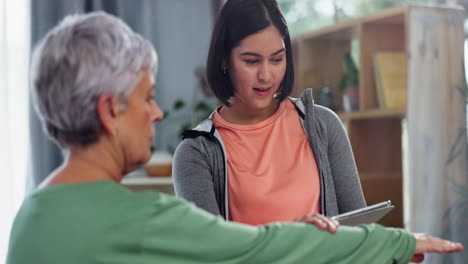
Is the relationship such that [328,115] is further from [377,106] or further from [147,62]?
[377,106]

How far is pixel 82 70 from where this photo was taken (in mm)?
906

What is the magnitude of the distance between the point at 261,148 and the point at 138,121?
0.58 m

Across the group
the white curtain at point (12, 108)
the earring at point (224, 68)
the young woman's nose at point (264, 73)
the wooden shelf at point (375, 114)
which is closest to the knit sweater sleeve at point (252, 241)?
the young woman's nose at point (264, 73)

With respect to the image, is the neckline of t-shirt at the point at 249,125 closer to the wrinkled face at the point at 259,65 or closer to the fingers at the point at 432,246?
the wrinkled face at the point at 259,65

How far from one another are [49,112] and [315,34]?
233cm

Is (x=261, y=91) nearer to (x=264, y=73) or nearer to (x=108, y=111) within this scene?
(x=264, y=73)

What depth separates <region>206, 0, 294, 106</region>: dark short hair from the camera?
1.44 metres

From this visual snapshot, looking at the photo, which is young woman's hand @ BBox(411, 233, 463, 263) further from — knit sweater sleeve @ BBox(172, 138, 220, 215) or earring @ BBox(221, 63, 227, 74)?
earring @ BBox(221, 63, 227, 74)

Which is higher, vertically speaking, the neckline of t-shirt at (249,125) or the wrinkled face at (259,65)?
the wrinkled face at (259,65)

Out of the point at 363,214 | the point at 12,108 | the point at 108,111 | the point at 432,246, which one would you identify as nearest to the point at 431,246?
the point at 432,246

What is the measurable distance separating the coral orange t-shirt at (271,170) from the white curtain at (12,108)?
76.0 inches

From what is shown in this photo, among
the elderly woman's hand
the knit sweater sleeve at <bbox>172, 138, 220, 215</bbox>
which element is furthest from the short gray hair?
the knit sweater sleeve at <bbox>172, 138, 220, 215</bbox>

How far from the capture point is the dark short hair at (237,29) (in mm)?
1438

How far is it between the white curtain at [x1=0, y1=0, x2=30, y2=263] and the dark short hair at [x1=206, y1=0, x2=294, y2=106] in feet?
6.37
